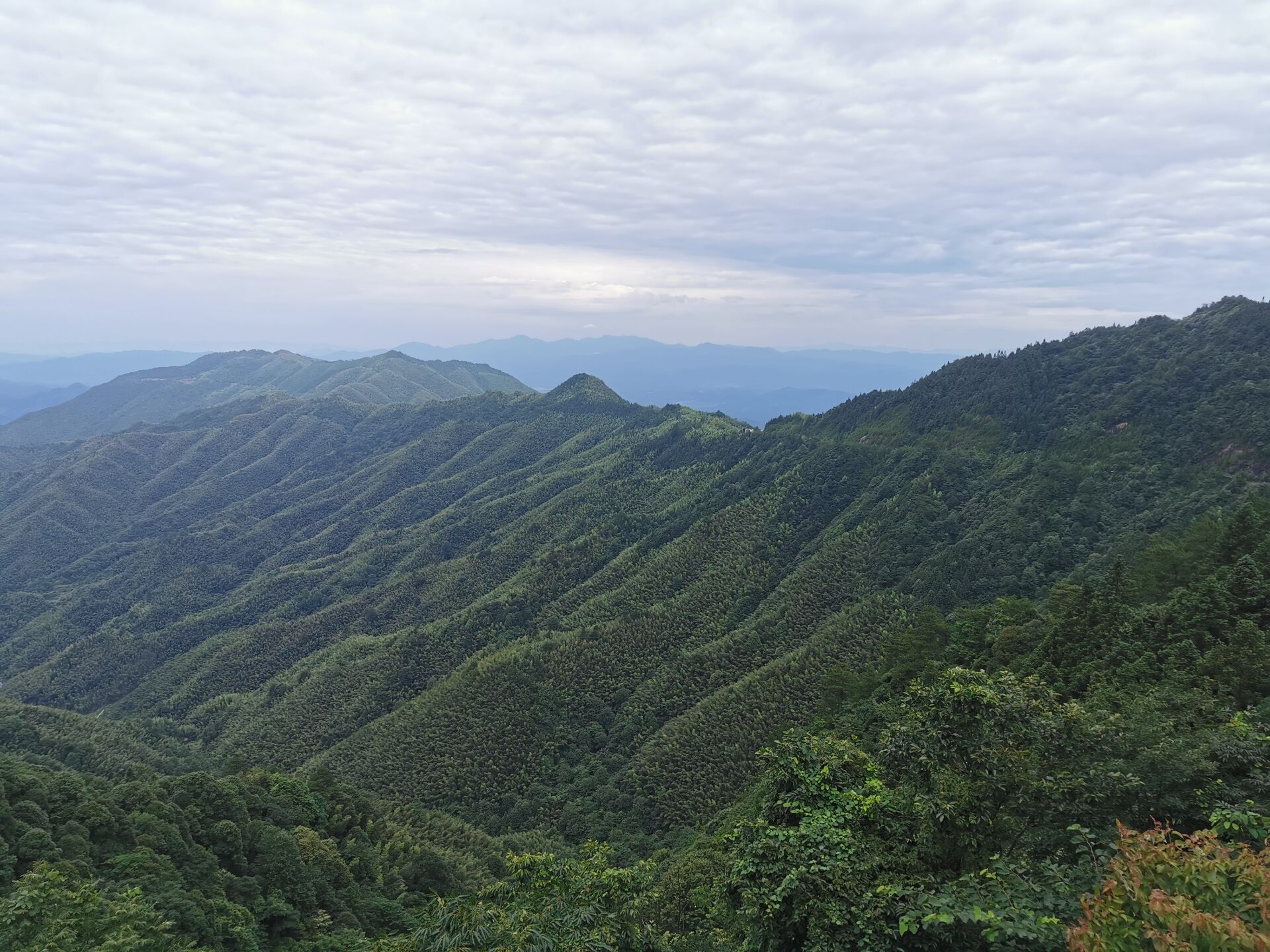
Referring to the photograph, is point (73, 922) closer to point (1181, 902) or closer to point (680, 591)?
point (1181, 902)

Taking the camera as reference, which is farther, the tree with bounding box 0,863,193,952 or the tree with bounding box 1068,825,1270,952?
the tree with bounding box 0,863,193,952

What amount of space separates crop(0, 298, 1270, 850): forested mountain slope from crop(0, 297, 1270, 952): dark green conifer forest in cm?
59

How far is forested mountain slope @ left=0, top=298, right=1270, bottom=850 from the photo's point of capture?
65.9m

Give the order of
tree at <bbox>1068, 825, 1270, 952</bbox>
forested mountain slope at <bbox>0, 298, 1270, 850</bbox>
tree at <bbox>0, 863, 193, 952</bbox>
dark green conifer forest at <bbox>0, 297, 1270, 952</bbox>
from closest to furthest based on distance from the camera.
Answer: tree at <bbox>1068, 825, 1270, 952</bbox> < dark green conifer forest at <bbox>0, 297, 1270, 952</bbox> < tree at <bbox>0, 863, 193, 952</bbox> < forested mountain slope at <bbox>0, 298, 1270, 850</bbox>

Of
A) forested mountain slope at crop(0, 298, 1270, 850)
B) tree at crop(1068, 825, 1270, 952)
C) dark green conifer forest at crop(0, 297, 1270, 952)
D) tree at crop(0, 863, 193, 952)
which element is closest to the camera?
tree at crop(1068, 825, 1270, 952)

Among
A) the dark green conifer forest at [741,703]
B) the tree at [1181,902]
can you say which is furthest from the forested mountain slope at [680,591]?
the tree at [1181,902]

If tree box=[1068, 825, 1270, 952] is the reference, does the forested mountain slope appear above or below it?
below

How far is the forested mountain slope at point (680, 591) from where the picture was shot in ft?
216

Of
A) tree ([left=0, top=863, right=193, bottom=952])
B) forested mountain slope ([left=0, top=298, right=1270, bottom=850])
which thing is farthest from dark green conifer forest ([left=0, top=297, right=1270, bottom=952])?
forested mountain slope ([left=0, top=298, right=1270, bottom=850])

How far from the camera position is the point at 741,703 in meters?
64.7

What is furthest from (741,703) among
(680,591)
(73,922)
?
→ (73,922)

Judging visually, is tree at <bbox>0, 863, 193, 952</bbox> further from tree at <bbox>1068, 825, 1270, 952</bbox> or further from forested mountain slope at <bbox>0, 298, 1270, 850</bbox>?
forested mountain slope at <bbox>0, 298, 1270, 850</bbox>

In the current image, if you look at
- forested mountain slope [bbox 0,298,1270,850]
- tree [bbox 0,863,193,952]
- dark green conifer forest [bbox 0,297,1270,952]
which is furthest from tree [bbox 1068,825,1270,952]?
forested mountain slope [bbox 0,298,1270,850]

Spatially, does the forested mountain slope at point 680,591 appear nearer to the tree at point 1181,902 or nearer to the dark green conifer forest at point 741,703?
the dark green conifer forest at point 741,703
